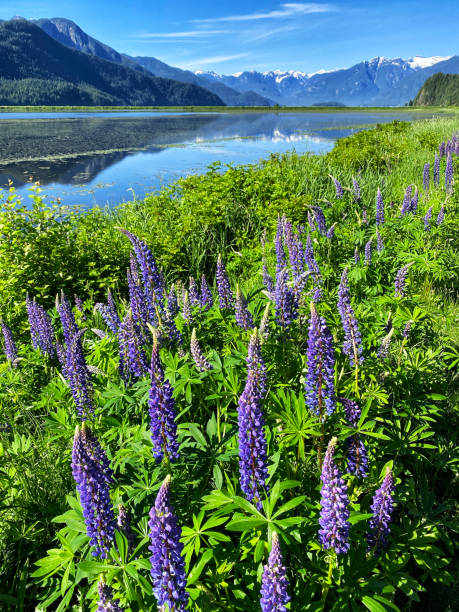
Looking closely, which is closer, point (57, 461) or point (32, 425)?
point (57, 461)

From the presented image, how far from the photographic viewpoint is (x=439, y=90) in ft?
535

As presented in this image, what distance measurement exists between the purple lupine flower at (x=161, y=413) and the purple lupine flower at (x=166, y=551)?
0.61 m

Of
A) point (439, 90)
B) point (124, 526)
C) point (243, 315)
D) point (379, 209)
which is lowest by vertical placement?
point (124, 526)

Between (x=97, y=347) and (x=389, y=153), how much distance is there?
15.1 m

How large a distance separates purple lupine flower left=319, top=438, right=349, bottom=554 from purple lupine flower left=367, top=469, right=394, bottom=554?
A: 310 mm

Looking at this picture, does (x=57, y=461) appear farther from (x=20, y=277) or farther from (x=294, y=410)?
(x=20, y=277)

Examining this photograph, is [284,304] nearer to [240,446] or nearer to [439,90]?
[240,446]

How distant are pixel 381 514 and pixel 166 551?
1215 millimetres

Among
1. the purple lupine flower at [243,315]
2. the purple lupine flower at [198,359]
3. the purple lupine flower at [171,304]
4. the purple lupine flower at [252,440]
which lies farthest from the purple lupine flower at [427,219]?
the purple lupine flower at [252,440]

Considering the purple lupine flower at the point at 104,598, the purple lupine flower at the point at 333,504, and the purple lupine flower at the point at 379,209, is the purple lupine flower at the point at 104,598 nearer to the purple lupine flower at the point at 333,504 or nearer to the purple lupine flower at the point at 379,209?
the purple lupine flower at the point at 333,504

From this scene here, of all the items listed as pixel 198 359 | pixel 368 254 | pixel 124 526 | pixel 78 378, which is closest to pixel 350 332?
pixel 198 359

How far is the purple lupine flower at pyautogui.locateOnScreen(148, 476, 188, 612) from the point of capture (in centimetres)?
142

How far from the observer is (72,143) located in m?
28.4

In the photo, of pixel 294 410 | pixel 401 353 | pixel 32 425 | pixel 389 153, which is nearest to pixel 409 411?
pixel 401 353
